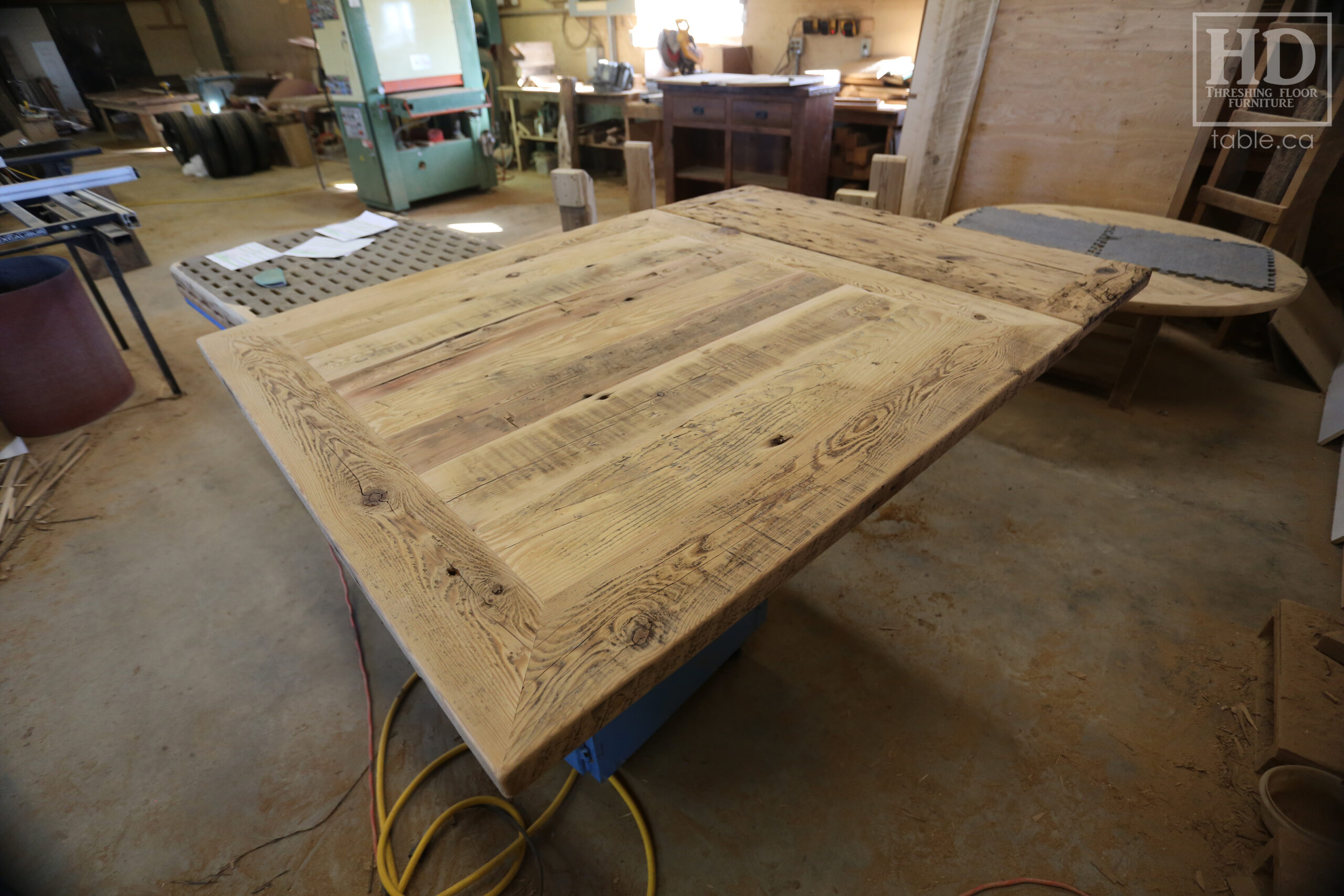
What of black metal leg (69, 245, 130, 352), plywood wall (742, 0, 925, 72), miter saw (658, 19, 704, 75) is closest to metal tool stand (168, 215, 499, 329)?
black metal leg (69, 245, 130, 352)

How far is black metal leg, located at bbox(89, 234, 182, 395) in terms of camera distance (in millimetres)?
2260

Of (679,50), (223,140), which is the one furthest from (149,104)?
(679,50)

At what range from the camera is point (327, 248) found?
7.91ft

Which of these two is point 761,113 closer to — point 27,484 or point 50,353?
point 50,353

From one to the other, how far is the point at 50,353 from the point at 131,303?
0.32 meters

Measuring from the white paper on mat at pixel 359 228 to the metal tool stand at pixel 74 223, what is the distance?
616 millimetres

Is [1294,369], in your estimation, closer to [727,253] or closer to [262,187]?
[727,253]

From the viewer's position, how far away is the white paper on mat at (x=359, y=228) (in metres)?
2.54

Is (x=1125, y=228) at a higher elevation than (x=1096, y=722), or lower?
higher

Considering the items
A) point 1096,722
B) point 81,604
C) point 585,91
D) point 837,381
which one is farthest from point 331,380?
point 585,91

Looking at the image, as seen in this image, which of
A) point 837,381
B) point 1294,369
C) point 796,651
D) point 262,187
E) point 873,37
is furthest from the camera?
point 262,187

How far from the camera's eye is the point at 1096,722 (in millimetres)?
1456

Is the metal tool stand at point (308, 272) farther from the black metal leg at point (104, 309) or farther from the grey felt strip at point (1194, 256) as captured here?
the grey felt strip at point (1194, 256)

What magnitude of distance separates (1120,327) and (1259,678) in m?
1.85
